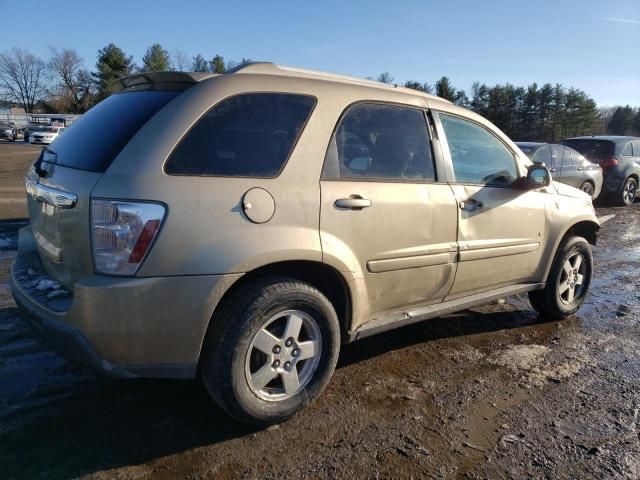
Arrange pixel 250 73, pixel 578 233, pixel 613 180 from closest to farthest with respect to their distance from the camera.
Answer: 1. pixel 250 73
2. pixel 578 233
3. pixel 613 180

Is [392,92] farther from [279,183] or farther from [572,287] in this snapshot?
[572,287]

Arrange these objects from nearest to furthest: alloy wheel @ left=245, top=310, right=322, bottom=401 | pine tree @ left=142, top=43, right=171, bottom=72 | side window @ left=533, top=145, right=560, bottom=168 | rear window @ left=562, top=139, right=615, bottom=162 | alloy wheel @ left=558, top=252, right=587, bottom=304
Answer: alloy wheel @ left=245, top=310, right=322, bottom=401
alloy wheel @ left=558, top=252, right=587, bottom=304
side window @ left=533, top=145, right=560, bottom=168
rear window @ left=562, top=139, right=615, bottom=162
pine tree @ left=142, top=43, right=171, bottom=72

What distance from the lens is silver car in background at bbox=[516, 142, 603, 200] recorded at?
10422mm

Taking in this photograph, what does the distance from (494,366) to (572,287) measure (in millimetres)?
1579

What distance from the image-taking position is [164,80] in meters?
2.78

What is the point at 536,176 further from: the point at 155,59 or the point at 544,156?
the point at 155,59

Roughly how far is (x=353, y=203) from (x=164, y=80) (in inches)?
49.4

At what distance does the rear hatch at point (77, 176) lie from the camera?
2389 millimetres

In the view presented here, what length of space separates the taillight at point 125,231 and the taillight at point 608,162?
526 inches

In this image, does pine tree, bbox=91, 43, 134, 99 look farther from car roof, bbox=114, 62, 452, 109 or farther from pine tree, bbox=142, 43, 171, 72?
car roof, bbox=114, 62, 452, 109

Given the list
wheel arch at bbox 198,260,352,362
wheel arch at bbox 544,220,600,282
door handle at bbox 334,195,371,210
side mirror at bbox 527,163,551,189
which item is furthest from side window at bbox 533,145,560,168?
wheel arch at bbox 198,260,352,362

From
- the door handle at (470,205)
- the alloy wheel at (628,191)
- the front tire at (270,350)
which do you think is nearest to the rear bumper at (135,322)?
the front tire at (270,350)

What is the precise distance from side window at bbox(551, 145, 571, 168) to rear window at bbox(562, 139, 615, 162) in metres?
2.34

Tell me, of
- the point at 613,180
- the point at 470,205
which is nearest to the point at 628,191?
the point at 613,180
